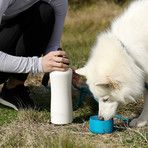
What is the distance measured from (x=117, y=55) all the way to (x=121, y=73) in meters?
0.17

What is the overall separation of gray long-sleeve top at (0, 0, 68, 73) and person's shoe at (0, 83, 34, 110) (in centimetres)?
63

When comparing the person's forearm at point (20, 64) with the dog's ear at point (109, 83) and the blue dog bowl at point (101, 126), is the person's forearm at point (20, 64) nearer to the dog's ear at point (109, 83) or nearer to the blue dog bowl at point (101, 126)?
the dog's ear at point (109, 83)

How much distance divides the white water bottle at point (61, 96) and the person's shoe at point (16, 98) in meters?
0.62

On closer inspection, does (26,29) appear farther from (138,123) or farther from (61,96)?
(138,123)

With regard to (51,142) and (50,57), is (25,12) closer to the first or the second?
(50,57)

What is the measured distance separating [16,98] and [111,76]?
54.1 inches

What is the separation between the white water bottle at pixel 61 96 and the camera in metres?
2.60

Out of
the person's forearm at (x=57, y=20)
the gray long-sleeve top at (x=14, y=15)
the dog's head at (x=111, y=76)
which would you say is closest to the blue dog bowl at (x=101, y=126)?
the dog's head at (x=111, y=76)

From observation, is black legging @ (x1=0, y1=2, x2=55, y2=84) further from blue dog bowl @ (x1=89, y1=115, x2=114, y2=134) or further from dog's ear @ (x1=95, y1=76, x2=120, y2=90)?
blue dog bowl @ (x1=89, y1=115, x2=114, y2=134)

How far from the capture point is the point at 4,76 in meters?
3.16

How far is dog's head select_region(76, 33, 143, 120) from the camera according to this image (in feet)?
8.11

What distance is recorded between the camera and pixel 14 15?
2.96 meters

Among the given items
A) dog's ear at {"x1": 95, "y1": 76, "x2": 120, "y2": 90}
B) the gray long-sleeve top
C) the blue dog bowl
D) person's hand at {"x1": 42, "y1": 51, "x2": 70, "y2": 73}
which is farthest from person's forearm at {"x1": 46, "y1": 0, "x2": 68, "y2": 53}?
the blue dog bowl

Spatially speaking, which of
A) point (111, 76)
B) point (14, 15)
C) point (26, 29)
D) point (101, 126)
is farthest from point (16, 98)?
point (111, 76)
